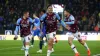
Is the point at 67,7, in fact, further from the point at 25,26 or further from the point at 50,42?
the point at 50,42

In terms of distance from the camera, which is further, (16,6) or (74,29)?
(16,6)

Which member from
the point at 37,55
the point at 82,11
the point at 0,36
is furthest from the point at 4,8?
the point at 37,55

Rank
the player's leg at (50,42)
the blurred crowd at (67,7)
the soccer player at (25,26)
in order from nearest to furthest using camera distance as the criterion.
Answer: the player's leg at (50,42) → the soccer player at (25,26) → the blurred crowd at (67,7)

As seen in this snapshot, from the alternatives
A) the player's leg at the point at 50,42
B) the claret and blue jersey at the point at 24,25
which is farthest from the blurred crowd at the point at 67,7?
the player's leg at the point at 50,42

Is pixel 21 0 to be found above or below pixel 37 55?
above

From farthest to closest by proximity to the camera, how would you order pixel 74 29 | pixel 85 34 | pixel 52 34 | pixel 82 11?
pixel 82 11, pixel 85 34, pixel 74 29, pixel 52 34

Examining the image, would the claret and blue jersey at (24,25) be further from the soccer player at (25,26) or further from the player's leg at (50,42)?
the player's leg at (50,42)

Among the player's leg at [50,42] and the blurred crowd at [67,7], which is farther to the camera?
the blurred crowd at [67,7]

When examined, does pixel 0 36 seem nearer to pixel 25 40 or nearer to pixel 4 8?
pixel 4 8

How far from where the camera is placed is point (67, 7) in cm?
3894

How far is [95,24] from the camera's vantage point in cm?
3581

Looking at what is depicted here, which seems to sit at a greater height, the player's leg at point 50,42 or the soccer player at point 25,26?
the soccer player at point 25,26

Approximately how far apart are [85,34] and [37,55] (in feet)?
58.1

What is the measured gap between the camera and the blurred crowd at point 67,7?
35.9m
